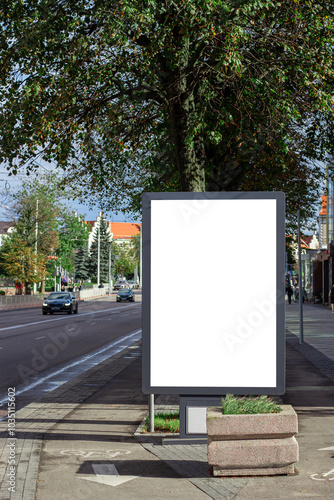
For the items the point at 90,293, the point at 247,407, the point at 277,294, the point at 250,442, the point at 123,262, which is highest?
the point at 123,262

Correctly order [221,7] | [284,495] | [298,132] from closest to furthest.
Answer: [284,495], [221,7], [298,132]

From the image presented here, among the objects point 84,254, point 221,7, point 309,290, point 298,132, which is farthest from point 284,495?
point 84,254

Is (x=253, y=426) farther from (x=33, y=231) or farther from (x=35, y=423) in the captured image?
(x=33, y=231)

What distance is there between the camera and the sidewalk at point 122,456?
5.62 meters

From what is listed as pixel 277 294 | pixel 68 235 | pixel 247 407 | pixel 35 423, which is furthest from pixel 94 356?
pixel 68 235

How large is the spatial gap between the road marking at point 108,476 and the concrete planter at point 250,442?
758 mm

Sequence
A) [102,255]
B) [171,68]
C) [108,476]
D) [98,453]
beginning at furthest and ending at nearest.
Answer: [102,255], [171,68], [98,453], [108,476]

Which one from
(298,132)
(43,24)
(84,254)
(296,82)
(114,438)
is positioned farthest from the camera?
(84,254)

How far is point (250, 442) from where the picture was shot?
6.01 m

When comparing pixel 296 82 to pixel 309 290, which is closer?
pixel 296 82

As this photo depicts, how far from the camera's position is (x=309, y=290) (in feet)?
221

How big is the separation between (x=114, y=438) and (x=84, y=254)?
11896 cm

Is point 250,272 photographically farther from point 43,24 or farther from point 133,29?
point 43,24

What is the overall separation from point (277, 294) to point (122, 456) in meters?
2.17
